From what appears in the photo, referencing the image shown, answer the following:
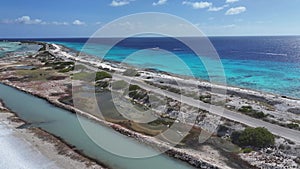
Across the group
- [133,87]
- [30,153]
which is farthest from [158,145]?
[133,87]

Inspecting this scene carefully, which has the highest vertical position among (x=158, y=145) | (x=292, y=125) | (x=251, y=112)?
(x=251, y=112)

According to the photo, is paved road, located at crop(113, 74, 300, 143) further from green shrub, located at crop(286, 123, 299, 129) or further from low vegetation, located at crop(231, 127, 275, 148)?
low vegetation, located at crop(231, 127, 275, 148)

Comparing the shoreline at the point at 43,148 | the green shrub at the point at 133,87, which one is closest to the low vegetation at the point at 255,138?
the shoreline at the point at 43,148

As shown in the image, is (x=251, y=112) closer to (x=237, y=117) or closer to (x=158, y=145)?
(x=237, y=117)

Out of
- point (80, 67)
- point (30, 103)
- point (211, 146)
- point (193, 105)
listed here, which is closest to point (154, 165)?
point (211, 146)

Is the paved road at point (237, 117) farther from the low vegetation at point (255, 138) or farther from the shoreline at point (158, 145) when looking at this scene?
the shoreline at point (158, 145)

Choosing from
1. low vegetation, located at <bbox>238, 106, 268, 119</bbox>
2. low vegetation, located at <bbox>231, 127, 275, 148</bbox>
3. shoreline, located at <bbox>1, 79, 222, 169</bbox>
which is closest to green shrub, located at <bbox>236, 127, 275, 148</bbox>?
low vegetation, located at <bbox>231, 127, 275, 148</bbox>

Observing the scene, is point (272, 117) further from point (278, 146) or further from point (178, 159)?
point (178, 159)
